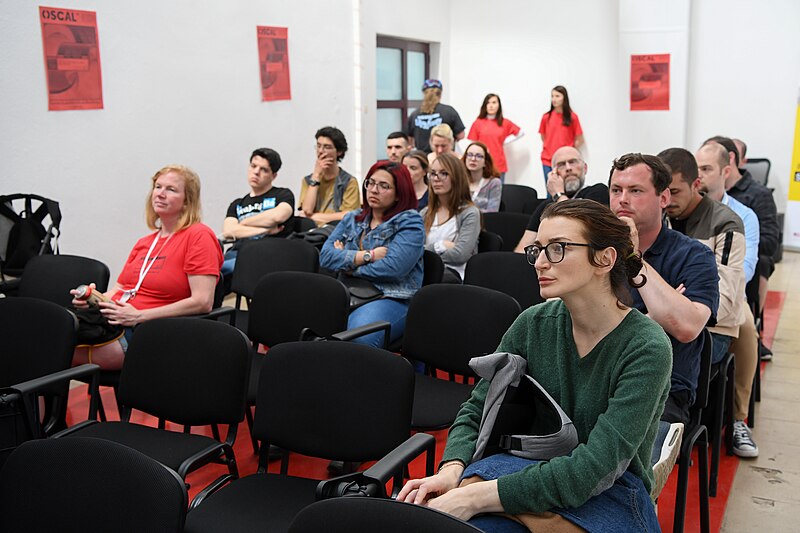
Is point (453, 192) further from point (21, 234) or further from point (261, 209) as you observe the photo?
point (21, 234)

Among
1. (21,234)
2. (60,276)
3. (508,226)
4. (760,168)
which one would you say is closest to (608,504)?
(60,276)

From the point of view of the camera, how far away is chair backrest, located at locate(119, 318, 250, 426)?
2.54 meters

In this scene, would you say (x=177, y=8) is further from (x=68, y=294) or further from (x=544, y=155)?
(x=544, y=155)

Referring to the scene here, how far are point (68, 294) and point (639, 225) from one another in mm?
2606

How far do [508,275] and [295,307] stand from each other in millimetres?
1019

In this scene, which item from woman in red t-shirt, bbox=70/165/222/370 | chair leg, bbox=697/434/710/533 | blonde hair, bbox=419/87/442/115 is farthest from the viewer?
blonde hair, bbox=419/87/442/115

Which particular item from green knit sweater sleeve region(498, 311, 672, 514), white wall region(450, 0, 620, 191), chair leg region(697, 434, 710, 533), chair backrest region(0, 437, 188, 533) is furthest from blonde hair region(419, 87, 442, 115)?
chair backrest region(0, 437, 188, 533)

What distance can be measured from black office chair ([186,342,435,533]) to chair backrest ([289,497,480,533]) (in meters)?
0.72

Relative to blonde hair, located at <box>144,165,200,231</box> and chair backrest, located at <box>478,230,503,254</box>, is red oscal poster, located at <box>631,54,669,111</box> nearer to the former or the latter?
chair backrest, located at <box>478,230,503,254</box>

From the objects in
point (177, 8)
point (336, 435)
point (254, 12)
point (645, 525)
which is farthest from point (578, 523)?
point (254, 12)

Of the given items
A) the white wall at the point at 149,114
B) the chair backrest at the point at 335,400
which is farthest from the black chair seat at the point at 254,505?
the white wall at the point at 149,114

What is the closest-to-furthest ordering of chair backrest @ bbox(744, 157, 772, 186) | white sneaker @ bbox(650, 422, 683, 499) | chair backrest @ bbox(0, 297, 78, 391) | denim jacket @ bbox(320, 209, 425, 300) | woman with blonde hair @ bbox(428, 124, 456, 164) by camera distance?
white sneaker @ bbox(650, 422, 683, 499)
chair backrest @ bbox(0, 297, 78, 391)
denim jacket @ bbox(320, 209, 425, 300)
woman with blonde hair @ bbox(428, 124, 456, 164)
chair backrest @ bbox(744, 157, 772, 186)

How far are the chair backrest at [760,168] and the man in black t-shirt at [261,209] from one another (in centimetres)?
528

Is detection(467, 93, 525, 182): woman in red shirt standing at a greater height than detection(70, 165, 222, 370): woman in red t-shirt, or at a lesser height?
greater
